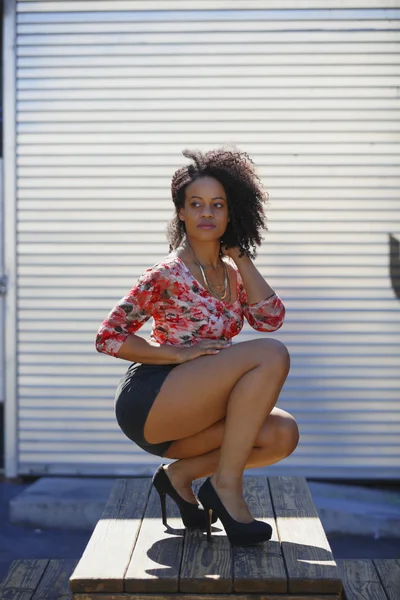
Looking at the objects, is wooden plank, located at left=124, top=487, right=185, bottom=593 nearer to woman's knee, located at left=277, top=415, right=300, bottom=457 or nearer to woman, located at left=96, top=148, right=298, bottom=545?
woman, located at left=96, top=148, right=298, bottom=545

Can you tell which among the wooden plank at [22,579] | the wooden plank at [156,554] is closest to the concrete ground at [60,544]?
the wooden plank at [22,579]

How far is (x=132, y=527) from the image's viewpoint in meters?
3.28

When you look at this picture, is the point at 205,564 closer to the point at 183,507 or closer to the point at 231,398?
the point at 183,507

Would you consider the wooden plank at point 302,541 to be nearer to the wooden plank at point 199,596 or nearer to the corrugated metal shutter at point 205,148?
the wooden plank at point 199,596

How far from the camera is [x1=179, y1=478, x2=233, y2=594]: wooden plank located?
2.73m

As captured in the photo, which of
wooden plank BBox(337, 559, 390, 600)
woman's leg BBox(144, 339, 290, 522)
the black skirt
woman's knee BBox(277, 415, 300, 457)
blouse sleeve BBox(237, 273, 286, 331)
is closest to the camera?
woman's leg BBox(144, 339, 290, 522)

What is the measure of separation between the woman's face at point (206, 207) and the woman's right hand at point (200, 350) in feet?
1.25

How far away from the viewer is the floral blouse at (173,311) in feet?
10.3

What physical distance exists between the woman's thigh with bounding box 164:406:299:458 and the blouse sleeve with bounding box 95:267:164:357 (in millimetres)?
402

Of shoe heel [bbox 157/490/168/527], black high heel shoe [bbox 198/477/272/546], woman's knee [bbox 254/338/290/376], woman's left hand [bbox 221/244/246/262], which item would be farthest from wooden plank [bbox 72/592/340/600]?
woman's left hand [bbox 221/244/246/262]

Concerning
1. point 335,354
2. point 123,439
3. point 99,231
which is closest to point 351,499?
point 335,354

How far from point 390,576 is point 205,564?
1250 mm

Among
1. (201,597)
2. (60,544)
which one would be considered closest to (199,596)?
(201,597)

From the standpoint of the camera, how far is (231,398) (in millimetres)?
2977
